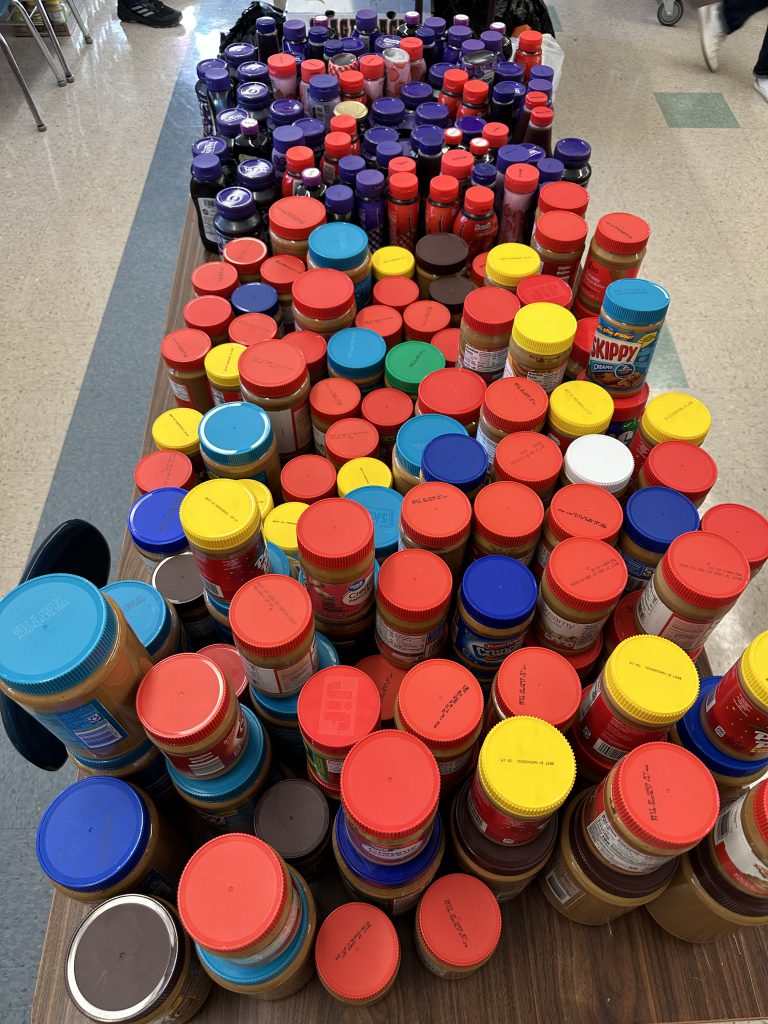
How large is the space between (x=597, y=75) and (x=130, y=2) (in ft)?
8.48

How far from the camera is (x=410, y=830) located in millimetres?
629

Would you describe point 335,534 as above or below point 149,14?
below

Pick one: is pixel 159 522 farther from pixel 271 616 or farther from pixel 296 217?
pixel 296 217

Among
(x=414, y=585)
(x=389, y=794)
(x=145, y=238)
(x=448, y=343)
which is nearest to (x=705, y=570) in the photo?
(x=414, y=585)

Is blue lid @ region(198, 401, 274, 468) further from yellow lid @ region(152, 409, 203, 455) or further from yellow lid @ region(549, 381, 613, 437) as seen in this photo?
yellow lid @ region(549, 381, 613, 437)

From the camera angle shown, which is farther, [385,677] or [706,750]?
[385,677]

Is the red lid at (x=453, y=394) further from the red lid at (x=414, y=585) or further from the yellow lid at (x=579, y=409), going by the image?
the red lid at (x=414, y=585)

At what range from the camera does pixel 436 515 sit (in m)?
0.86

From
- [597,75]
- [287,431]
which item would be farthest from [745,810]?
[597,75]

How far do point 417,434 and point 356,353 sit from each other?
0.23 meters

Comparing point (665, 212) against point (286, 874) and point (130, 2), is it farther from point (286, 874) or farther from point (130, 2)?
point (130, 2)

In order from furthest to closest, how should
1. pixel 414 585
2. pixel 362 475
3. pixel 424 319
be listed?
pixel 424 319, pixel 362 475, pixel 414 585

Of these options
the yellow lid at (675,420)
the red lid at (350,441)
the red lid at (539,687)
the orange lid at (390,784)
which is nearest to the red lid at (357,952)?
the orange lid at (390,784)

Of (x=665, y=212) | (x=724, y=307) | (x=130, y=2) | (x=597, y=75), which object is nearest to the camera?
(x=724, y=307)
